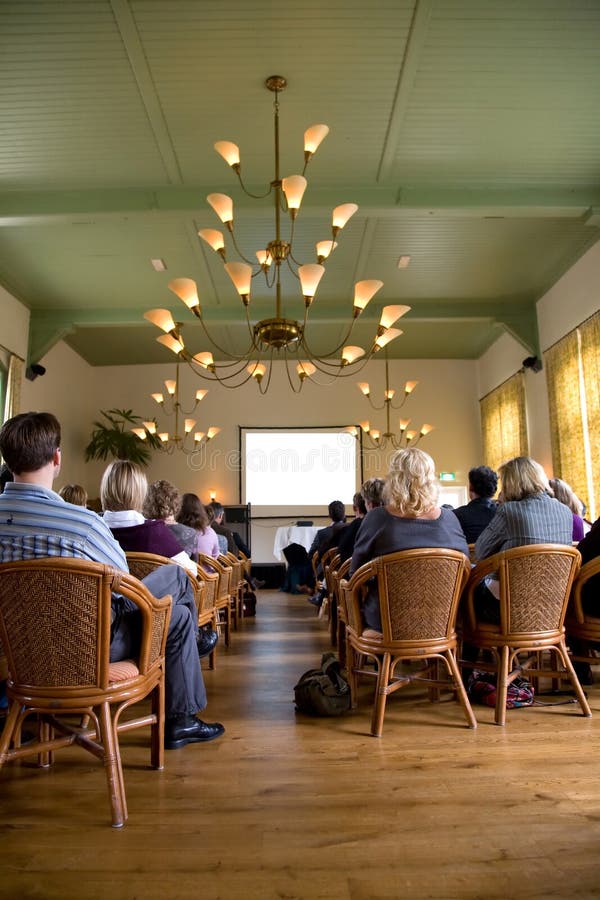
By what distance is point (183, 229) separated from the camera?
6.21 metres

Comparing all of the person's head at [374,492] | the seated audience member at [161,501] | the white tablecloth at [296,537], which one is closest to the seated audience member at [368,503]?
the person's head at [374,492]

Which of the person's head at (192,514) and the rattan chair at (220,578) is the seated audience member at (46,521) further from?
the person's head at (192,514)

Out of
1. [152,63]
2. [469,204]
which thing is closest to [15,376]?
[152,63]

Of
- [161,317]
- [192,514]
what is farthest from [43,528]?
[161,317]

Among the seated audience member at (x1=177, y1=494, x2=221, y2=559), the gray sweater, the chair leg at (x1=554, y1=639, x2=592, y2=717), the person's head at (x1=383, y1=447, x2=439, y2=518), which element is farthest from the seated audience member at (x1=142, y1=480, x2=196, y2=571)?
the chair leg at (x1=554, y1=639, x2=592, y2=717)

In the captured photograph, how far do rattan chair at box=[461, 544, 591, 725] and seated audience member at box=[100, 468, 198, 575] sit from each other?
134 cm

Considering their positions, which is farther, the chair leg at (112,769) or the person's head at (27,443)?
the person's head at (27,443)

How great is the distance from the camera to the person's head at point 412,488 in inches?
96.2

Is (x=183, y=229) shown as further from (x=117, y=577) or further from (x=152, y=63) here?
(x=117, y=577)

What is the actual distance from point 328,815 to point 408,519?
3.84 ft

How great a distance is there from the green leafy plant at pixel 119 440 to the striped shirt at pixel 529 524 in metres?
7.91

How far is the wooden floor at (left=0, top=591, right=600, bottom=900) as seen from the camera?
4.34ft

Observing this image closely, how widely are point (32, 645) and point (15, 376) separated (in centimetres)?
671

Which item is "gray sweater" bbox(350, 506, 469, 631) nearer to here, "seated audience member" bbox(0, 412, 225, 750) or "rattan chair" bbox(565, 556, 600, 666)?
"rattan chair" bbox(565, 556, 600, 666)
